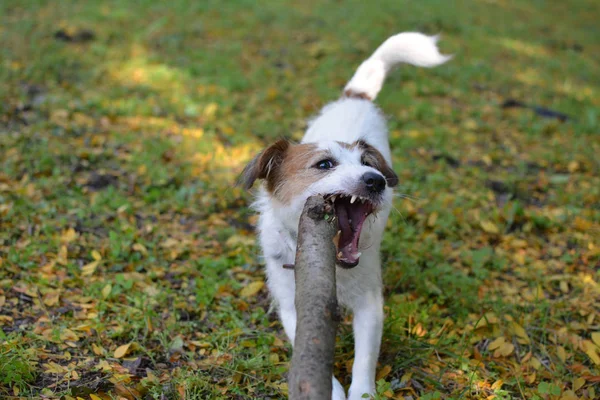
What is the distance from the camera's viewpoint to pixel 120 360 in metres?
3.19

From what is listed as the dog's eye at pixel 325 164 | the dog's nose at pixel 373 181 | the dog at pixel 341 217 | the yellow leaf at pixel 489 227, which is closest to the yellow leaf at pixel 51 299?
the dog at pixel 341 217

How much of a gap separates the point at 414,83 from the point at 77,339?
6347 mm

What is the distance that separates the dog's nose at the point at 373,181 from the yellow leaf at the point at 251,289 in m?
1.48

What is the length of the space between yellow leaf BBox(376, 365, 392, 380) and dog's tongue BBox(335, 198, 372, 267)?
0.80 metres

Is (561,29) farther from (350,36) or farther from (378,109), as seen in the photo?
(378,109)

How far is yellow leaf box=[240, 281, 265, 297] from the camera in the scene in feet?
13.1

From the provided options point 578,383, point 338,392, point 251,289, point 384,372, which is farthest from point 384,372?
point 251,289

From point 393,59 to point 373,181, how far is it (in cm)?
245

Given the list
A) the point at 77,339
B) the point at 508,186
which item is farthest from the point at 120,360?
the point at 508,186

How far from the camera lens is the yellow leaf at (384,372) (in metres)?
3.20

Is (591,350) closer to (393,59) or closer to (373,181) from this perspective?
(373,181)

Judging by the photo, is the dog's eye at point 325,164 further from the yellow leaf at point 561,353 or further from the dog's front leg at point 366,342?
the yellow leaf at point 561,353

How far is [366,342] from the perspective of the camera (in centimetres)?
304

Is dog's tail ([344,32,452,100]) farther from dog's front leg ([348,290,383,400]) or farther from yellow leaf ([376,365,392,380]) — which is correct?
yellow leaf ([376,365,392,380])
